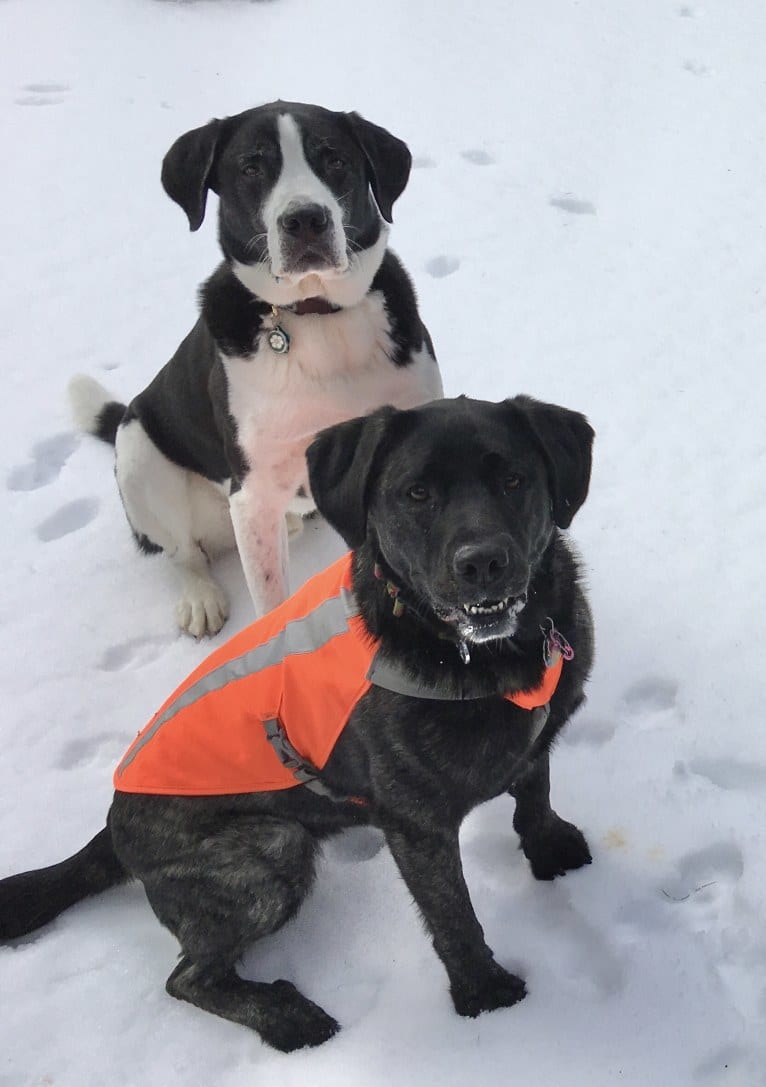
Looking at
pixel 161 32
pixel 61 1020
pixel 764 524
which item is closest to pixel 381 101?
pixel 161 32

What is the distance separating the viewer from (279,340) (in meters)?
2.95

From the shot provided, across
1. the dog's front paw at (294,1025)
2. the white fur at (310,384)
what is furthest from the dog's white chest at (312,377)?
the dog's front paw at (294,1025)

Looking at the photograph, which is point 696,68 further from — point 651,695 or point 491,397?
point 651,695

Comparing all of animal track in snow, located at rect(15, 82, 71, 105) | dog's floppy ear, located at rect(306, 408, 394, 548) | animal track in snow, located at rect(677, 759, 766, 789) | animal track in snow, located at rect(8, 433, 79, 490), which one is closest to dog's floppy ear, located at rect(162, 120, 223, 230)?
dog's floppy ear, located at rect(306, 408, 394, 548)

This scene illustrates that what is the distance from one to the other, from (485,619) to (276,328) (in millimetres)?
1420

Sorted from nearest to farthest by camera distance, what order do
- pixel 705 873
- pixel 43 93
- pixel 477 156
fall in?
pixel 705 873
pixel 477 156
pixel 43 93

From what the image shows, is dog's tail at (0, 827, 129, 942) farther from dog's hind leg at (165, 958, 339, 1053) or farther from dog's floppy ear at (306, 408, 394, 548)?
dog's floppy ear at (306, 408, 394, 548)

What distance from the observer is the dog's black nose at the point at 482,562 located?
71.2 inches

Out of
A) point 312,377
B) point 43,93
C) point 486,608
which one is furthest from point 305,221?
point 43,93

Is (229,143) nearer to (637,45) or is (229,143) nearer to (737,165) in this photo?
(737,165)

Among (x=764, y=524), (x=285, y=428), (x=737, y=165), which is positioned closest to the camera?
(x=285, y=428)

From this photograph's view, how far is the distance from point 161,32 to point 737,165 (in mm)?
4376

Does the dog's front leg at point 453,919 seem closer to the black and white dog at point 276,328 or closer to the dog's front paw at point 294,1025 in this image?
the dog's front paw at point 294,1025

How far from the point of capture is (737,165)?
5.11 metres
